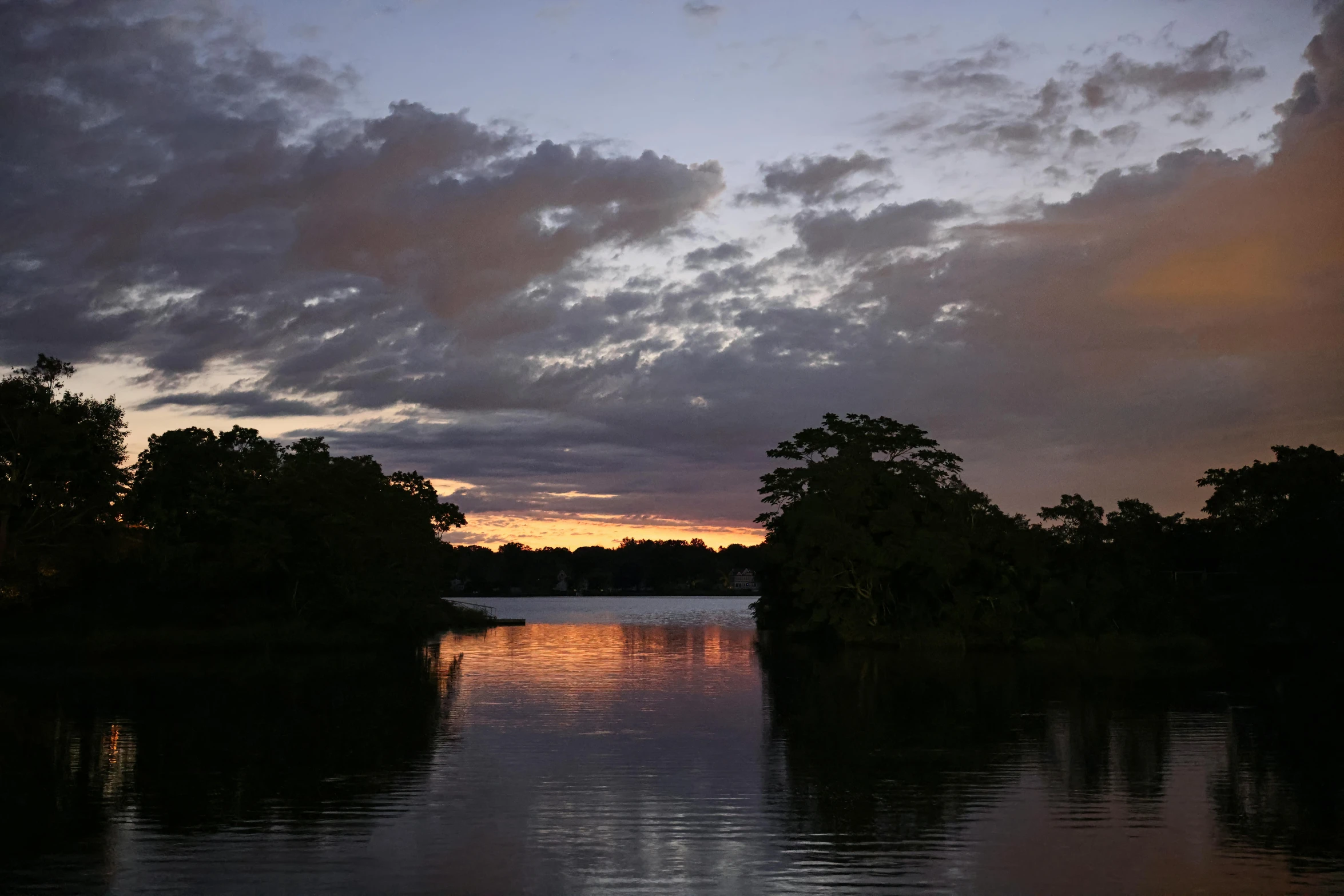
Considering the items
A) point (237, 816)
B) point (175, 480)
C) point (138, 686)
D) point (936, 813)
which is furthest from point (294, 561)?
point (936, 813)

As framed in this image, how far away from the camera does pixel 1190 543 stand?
7275 cm

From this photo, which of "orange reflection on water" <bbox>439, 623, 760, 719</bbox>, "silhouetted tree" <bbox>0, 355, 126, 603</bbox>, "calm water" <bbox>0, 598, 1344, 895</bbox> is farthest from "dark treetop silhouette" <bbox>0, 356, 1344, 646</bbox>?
"calm water" <bbox>0, 598, 1344, 895</bbox>

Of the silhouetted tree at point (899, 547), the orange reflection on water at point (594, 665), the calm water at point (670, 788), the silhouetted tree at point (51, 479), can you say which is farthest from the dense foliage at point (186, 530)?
the silhouetted tree at point (899, 547)

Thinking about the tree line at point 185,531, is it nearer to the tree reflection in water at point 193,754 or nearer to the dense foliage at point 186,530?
the dense foliage at point 186,530

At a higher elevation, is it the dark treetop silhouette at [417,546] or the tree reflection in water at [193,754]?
the dark treetop silhouette at [417,546]

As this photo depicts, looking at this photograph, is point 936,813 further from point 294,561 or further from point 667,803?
point 294,561

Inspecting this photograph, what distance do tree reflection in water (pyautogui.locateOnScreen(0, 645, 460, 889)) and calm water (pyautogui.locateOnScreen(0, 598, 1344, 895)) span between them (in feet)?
0.37

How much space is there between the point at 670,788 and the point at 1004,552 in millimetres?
47137

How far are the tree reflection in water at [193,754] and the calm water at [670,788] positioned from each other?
113 mm

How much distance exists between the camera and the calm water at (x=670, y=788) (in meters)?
15.2

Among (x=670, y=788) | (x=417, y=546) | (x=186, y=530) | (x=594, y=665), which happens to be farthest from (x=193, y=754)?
(x=417, y=546)

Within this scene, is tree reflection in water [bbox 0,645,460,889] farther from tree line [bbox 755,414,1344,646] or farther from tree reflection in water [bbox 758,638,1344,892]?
tree line [bbox 755,414,1344,646]

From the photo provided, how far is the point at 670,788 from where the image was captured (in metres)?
21.6

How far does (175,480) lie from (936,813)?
60.1m
